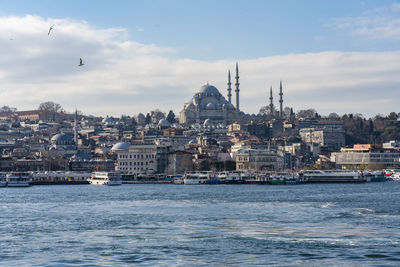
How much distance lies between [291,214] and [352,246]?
866cm

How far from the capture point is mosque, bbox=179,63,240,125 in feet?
470

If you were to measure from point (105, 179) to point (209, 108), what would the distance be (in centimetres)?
7944

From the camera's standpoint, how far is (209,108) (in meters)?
144

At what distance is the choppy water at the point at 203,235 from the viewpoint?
18953mm

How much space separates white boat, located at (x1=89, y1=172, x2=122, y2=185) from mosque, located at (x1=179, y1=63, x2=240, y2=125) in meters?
75.4

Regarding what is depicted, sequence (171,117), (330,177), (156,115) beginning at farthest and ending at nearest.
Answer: (156,115)
(171,117)
(330,177)

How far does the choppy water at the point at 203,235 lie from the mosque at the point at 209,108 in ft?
358

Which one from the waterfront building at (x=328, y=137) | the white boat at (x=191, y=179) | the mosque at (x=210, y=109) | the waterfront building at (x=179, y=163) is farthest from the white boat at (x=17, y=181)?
the mosque at (x=210, y=109)

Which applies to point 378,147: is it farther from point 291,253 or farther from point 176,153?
point 291,253

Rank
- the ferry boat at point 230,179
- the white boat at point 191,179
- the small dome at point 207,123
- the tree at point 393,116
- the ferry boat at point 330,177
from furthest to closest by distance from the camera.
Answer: the small dome at point 207,123, the tree at point 393,116, the ferry boat at point 330,177, the white boat at point 191,179, the ferry boat at point 230,179

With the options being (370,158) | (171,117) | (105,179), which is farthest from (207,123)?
(105,179)

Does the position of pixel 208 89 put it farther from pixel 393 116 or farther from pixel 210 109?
pixel 393 116

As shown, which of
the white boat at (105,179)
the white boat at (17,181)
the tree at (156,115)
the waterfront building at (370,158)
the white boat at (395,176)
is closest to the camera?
the white boat at (17,181)

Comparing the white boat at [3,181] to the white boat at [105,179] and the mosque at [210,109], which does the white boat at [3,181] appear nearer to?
the white boat at [105,179]
